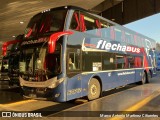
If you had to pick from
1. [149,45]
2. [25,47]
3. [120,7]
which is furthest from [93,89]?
[120,7]

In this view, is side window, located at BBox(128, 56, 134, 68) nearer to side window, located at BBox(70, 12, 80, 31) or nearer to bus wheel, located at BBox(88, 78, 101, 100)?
bus wheel, located at BBox(88, 78, 101, 100)

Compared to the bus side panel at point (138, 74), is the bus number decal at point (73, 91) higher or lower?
lower

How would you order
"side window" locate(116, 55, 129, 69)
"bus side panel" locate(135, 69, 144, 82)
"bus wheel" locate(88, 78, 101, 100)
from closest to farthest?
"bus wheel" locate(88, 78, 101, 100) < "side window" locate(116, 55, 129, 69) < "bus side panel" locate(135, 69, 144, 82)

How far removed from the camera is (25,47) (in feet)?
34.2

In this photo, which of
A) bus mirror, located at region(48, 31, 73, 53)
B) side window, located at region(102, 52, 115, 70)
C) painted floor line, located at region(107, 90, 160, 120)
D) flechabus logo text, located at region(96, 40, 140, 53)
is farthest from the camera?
side window, located at region(102, 52, 115, 70)

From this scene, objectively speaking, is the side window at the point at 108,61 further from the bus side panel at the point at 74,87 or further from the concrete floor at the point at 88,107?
the bus side panel at the point at 74,87

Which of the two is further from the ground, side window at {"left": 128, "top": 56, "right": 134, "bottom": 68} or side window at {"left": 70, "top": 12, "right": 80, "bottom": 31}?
side window at {"left": 70, "top": 12, "right": 80, "bottom": 31}

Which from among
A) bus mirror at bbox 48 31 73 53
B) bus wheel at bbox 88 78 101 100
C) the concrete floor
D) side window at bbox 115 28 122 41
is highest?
side window at bbox 115 28 122 41

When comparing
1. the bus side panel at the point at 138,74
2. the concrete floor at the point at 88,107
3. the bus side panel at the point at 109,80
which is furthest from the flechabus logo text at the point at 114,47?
the concrete floor at the point at 88,107

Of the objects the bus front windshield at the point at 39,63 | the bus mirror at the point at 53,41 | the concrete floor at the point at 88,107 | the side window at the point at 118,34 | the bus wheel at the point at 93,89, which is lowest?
the concrete floor at the point at 88,107

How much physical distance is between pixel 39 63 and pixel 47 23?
5.43 feet

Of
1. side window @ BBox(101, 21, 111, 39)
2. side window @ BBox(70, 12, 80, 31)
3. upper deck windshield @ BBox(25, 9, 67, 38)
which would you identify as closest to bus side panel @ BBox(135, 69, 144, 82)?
side window @ BBox(101, 21, 111, 39)

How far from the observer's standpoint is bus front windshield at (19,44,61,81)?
9.33m

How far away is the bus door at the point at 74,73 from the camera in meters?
9.55
